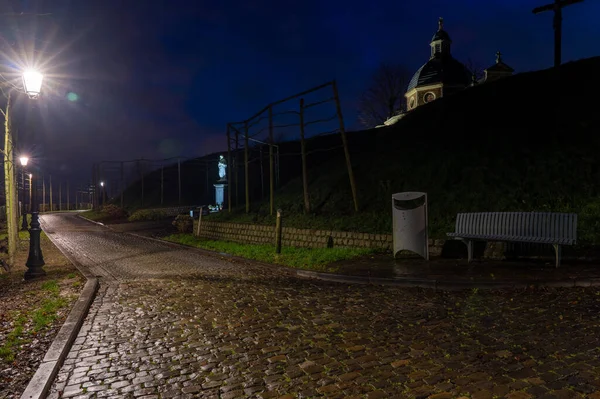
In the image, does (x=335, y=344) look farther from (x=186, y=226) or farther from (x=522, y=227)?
(x=186, y=226)

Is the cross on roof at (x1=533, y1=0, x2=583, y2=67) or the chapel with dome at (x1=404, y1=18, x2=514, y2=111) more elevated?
the chapel with dome at (x1=404, y1=18, x2=514, y2=111)

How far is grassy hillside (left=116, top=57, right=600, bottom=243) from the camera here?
44.0 ft

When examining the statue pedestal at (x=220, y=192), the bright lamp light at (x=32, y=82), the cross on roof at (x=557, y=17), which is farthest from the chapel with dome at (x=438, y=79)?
the bright lamp light at (x=32, y=82)

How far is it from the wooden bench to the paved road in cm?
200

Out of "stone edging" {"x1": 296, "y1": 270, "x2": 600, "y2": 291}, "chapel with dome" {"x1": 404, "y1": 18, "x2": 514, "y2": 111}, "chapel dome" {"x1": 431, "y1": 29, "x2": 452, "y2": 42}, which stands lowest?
"stone edging" {"x1": 296, "y1": 270, "x2": 600, "y2": 291}

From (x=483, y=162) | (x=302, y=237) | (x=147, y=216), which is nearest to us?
(x=302, y=237)

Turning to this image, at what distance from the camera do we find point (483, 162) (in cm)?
1580

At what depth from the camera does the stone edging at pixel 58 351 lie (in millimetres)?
3924

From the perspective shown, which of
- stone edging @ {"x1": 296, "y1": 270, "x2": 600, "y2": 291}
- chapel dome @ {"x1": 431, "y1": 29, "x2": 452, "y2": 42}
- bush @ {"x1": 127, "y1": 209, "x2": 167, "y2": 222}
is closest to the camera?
stone edging @ {"x1": 296, "y1": 270, "x2": 600, "y2": 291}

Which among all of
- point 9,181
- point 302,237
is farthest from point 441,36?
point 9,181

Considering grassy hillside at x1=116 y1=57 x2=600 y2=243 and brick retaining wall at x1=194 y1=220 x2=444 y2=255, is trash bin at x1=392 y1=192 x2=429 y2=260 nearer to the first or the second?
brick retaining wall at x1=194 y1=220 x2=444 y2=255

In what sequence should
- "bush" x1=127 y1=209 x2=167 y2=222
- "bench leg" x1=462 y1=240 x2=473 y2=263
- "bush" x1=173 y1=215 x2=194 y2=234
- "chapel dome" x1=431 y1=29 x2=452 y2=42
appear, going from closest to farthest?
"bench leg" x1=462 y1=240 x2=473 y2=263
"bush" x1=173 y1=215 x2=194 y2=234
"bush" x1=127 y1=209 x2=167 y2=222
"chapel dome" x1=431 y1=29 x2=452 y2=42

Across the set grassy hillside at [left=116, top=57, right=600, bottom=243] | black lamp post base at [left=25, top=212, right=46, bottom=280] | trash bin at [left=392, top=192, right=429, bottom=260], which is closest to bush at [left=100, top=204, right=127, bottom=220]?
grassy hillside at [left=116, top=57, right=600, bottom=243]

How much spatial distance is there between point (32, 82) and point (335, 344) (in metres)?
8.89
